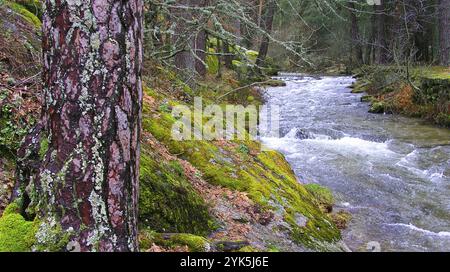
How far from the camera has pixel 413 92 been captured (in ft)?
50.3


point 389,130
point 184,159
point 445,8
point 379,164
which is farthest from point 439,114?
point 184,159

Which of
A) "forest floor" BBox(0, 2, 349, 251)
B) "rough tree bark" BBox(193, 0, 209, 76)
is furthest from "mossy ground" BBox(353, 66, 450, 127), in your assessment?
"forest floor" BBox(0, 2, 349, 251)

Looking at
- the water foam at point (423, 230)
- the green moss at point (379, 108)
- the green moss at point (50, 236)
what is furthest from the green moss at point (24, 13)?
the green moss at point (379, 108)

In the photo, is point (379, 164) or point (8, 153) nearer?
point (8, 153)

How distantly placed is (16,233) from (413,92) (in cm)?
1514

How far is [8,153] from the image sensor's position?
3938 millimetres

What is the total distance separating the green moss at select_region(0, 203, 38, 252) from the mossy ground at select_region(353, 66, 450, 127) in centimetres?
1290

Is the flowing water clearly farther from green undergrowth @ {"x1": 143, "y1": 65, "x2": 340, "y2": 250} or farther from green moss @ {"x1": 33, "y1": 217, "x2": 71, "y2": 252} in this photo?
green moss @ {"x1": 33, "y1": 217, "x2": 71, "y2": 252}

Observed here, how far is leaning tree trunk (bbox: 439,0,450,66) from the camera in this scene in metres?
17.1

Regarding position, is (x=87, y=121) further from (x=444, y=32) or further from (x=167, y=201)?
(x=444, y=32)

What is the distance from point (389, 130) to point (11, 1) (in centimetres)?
1058

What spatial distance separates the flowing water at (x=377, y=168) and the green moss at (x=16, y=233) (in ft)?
14.2

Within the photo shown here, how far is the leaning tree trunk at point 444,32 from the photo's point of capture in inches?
674
